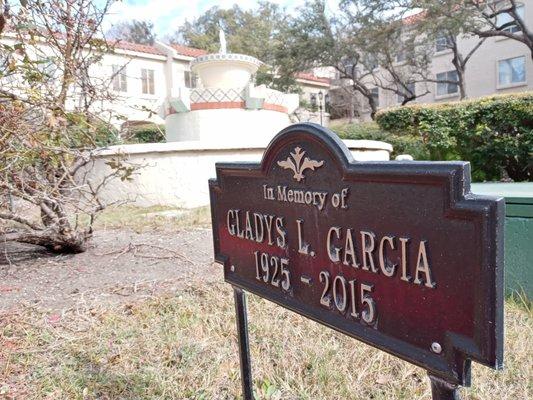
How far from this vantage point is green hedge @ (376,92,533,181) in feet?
29.3

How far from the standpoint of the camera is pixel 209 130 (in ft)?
36.1

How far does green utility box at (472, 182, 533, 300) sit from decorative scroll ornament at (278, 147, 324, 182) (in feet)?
6.42

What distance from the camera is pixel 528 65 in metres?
25.0

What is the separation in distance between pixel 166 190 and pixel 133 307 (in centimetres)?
522

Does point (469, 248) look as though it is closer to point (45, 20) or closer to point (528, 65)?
point (45, 20)

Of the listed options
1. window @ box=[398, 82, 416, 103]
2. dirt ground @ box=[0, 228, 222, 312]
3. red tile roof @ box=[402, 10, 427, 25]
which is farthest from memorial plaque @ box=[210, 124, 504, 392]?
window @ box=[398, 82, 416, 103]

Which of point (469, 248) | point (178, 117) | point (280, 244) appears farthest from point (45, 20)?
point (178, 117)

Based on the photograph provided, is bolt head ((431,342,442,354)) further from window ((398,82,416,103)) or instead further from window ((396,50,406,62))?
window ((398,82,416,103))

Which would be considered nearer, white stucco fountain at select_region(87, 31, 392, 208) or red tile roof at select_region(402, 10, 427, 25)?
white stucco fountain at select_region(87, 31, 392, 208)

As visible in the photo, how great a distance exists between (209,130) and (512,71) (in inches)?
848

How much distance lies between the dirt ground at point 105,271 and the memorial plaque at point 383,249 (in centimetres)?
215

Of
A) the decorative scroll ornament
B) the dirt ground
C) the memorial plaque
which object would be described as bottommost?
the dirt ground

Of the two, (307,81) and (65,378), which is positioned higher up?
(307,81)

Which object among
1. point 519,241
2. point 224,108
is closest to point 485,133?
point 224,108
